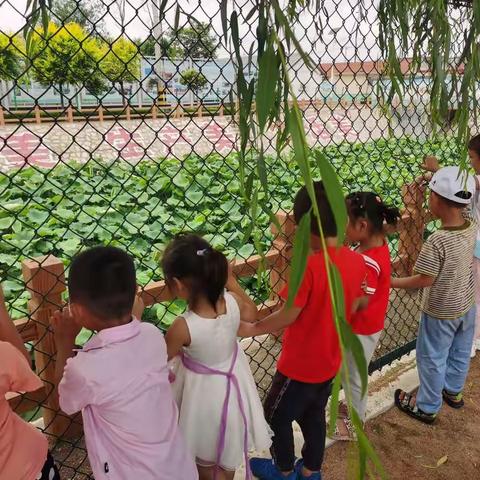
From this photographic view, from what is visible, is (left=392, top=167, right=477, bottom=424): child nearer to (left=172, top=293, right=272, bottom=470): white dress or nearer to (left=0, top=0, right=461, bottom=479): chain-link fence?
(left=0, top=0, right=461, bottom=479): chain-link fence

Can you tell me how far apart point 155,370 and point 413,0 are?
4.16 feet

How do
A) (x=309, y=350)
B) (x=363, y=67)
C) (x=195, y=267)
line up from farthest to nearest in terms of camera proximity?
(x=363, y=67), (x=309, y=350), (x=195, y=267)

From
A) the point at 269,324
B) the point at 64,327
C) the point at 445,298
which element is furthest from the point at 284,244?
the point at 64,327

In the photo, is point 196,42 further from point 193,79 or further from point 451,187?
point 451,187

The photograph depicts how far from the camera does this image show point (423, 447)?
2141mm

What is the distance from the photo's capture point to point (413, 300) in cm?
337

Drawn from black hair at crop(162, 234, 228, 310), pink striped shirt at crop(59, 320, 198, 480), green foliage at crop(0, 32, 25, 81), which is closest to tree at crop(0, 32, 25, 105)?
green foliage at crop(0, 32, 25, 81)

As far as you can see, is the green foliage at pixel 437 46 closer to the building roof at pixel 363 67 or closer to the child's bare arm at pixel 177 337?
the building roof at pixel 363 67

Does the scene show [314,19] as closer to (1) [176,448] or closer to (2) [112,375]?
(2) [112,375]

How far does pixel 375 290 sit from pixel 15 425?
49.7 inches

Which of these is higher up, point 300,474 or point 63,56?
point 63,56

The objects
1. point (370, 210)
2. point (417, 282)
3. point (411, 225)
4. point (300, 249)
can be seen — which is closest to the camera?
point (300, 249)

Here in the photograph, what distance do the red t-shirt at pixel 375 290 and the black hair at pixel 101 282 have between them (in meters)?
0.96

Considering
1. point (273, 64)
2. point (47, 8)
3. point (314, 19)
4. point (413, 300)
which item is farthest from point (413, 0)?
point (413, 300)
